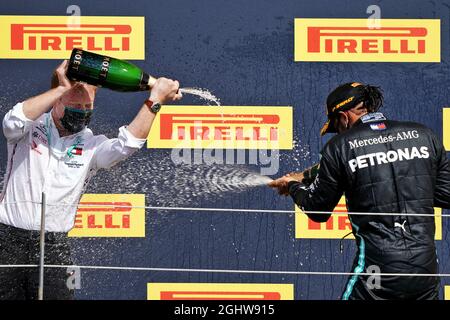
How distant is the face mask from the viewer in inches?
183

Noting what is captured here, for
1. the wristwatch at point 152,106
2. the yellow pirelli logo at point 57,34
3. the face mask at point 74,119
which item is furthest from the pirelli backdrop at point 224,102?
the wristwatch at point 152,106

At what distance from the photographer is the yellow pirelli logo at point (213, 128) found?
537 centimetres

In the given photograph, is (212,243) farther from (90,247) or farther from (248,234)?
(90,247)

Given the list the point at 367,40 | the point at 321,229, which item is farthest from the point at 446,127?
the point at 321,229

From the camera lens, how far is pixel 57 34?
5.36m

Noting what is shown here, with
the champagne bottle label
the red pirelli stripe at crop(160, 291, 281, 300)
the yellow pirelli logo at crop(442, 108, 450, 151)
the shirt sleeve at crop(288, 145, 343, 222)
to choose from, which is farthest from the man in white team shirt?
the yellow pirelli logo at crop(442, 108, 450, 151)

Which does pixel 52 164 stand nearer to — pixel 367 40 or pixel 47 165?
pixel 47 165

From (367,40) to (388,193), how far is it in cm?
162

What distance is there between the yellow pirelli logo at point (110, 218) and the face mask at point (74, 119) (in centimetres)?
76

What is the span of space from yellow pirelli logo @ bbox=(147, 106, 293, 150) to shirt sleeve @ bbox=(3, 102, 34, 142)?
1011 mm

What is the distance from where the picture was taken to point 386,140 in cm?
402

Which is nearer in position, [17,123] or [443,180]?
[443,180]

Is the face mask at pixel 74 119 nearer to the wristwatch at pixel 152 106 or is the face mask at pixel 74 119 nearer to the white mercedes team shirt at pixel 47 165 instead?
the white mercedes team shirt at pixel 47 165
